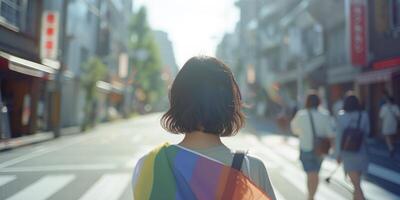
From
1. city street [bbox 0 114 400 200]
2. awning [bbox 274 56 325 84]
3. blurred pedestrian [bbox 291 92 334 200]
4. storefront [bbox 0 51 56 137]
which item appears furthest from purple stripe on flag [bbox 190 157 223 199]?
awning [bbox 274 56 325 84]

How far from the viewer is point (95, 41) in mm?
32094

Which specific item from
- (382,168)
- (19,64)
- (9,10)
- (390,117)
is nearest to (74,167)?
(19,64)

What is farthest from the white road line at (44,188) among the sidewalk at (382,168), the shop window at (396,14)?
the shop window at (396,14)

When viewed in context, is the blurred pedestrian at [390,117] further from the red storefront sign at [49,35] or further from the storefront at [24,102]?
the red storefront sign at [49,35]

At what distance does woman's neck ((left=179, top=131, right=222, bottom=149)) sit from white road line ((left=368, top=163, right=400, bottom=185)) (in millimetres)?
7065

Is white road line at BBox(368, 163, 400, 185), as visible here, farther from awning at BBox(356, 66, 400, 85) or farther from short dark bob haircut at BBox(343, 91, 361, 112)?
awning at BBox(356, 66, 400, 85)

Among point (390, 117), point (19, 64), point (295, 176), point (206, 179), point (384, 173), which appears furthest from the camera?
point (390, 117)

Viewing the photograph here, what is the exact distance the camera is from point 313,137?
530cm

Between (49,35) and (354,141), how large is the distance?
602 inches

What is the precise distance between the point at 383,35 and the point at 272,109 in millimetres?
24755

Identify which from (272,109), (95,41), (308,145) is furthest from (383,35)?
(272,109)

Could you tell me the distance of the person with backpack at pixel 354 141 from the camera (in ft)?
17.0

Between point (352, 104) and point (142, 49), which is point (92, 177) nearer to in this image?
point (352, 104)

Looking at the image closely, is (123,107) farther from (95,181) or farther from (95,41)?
(95,181)
